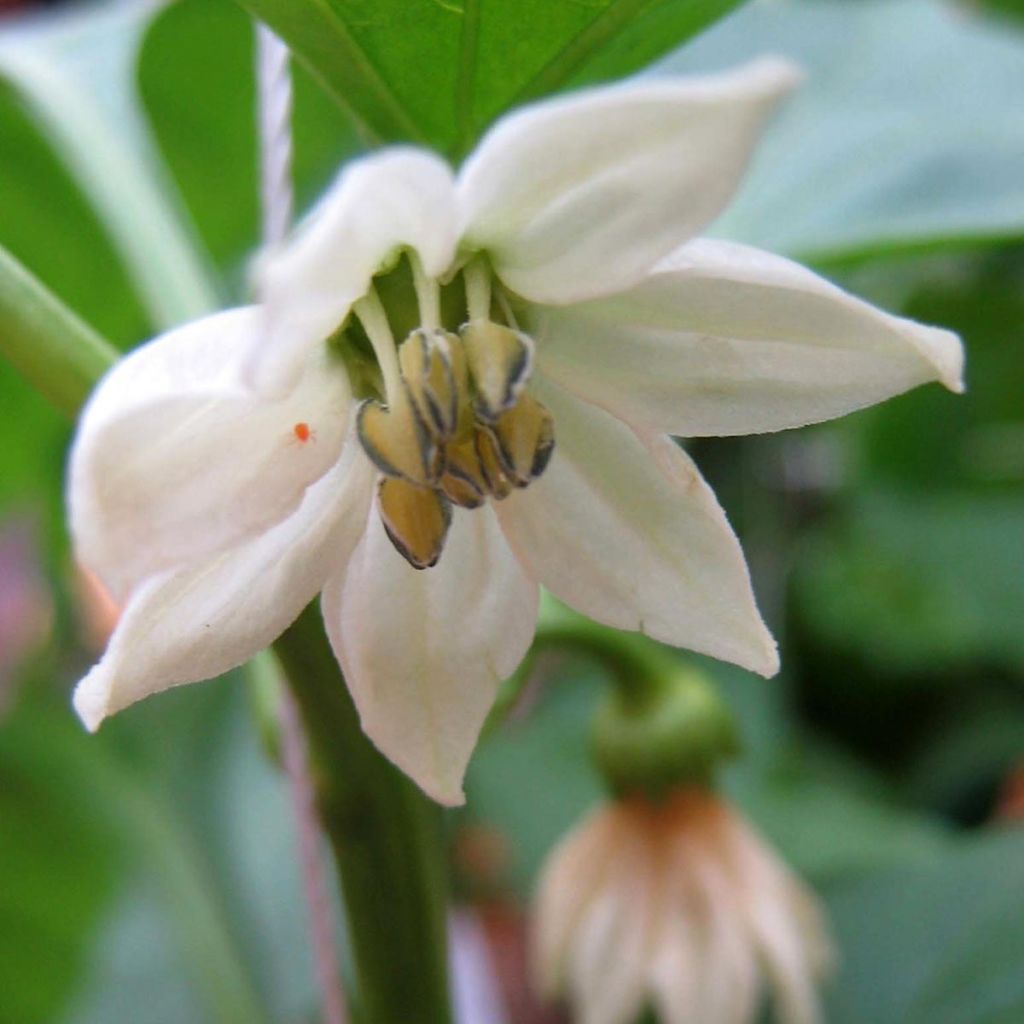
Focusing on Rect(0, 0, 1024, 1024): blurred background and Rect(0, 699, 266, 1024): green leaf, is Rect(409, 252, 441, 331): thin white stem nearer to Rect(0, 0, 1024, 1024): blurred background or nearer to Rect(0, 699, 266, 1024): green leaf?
Rect(0, 0, 1024, 1024): blurred background

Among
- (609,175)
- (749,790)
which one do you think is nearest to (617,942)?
(609,175)

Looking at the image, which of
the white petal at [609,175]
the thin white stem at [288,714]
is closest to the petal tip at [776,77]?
the white petal at [609,175]

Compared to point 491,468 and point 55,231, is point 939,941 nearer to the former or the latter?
point 491,468

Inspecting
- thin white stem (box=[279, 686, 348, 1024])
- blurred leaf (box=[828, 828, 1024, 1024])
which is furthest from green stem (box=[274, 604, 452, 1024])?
blurred leaf (box=[828, 828, 1024, 1024])

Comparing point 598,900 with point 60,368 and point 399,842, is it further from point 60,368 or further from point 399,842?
point 60,368

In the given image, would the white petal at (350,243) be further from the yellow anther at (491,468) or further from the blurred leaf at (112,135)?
the blurred leaf at (112,135)

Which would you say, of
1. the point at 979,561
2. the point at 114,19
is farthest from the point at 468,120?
the point at 979,561
